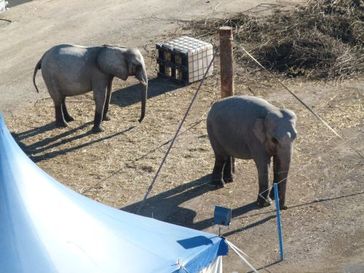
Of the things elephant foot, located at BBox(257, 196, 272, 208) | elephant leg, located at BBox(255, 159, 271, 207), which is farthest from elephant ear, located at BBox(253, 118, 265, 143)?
elephant foot, located at BBox(257, 196, 272, 208)

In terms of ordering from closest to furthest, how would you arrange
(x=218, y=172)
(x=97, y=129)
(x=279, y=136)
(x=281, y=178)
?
(x=279, y=136)
(x=281, y=178)
(x=218, y=172)
(x=97, y=129)

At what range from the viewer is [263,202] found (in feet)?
41.2

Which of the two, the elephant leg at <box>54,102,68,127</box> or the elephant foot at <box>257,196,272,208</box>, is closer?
the elephant foot at <box>257,196,272,208</box>

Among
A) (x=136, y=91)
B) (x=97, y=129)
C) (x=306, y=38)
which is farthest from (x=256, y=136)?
(x=306, y=38)

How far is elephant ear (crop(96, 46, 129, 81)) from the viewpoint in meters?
14.9

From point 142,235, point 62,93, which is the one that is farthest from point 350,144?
point 142,235

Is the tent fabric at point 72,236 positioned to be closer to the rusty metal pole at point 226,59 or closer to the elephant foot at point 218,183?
the elephant foot at point 218,183

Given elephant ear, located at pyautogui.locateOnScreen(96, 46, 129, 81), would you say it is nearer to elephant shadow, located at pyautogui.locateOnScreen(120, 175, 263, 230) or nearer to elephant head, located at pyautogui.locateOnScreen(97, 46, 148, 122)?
elephant head, located at pyautogui.locateOnScreen(97, 46, 148, 122)

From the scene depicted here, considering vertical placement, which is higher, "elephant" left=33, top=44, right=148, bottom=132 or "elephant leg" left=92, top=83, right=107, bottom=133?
"elephant" left=33, top=44, right=148, bottom=132

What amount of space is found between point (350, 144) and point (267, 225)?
281 cm

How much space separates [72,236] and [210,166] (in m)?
5.21

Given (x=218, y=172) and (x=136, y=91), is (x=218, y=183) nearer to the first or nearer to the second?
(x=218, y=172)

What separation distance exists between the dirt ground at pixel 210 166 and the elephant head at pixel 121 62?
1.01 metres

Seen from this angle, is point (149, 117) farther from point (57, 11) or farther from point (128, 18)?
point (57, 11)
